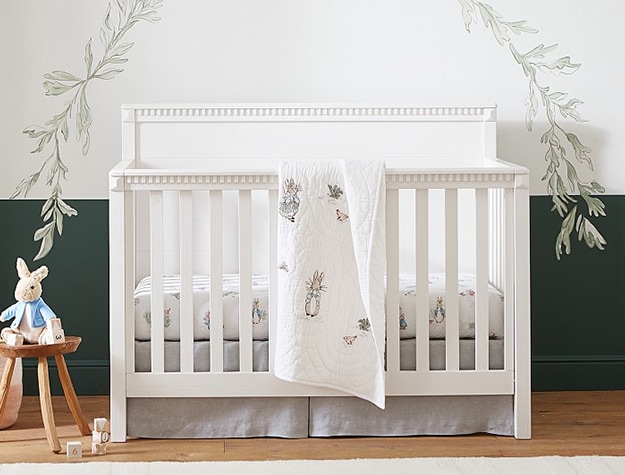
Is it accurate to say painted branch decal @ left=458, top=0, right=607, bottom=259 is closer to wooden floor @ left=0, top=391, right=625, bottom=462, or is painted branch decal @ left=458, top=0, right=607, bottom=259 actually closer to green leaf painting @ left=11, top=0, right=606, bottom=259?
green leaf painting @ left=11, top=0, right=606, bottom=259

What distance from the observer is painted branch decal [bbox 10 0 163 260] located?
10.2 feet

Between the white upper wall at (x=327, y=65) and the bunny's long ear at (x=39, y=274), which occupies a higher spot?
the white upper wall at (x=327, y=65)

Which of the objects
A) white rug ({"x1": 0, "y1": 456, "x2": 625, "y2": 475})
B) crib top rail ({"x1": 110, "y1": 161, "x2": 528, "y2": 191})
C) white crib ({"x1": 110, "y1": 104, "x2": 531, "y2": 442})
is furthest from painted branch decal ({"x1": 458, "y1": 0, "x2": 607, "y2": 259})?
white rug ({"x1": 0, "y1": 456, "x2": 625, "y2": 475})

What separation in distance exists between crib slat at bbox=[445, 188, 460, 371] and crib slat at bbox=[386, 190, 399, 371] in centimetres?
13

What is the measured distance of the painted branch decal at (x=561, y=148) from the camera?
124 inches

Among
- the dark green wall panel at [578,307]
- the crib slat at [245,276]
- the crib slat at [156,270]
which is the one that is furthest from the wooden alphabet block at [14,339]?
the dark green wall panel at [578,307]

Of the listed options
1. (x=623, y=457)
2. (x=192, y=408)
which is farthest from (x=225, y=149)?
(x=623, y=457)

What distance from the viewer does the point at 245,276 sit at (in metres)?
2.45

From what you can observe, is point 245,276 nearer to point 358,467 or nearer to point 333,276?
point 333,276

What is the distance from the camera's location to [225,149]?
311 centimetres

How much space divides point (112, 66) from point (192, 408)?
1251mm

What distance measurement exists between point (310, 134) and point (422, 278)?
837mm

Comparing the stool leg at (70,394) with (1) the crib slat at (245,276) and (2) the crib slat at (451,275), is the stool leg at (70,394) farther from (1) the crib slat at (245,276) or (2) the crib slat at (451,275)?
(2) the crib slat at (451,275)

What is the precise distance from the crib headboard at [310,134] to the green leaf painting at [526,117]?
0.22 meters
